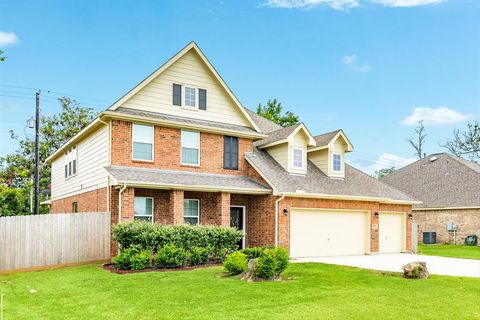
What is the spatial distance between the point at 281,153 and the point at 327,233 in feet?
13.8

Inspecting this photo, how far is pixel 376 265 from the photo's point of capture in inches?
653

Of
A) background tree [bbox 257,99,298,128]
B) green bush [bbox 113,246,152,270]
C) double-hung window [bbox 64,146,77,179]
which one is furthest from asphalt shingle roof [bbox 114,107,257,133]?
background tree [bbox 257,99,298,128]

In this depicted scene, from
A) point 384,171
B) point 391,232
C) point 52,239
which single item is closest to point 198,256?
point 52,239

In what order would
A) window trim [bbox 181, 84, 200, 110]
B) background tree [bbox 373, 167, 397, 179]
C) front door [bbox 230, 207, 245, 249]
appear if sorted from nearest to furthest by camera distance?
window trim [bbox 181, 84, 200, 110] < front door [bbox 230, 207, 245, 249] < background tree [bbox 373, 167, 397, 179]

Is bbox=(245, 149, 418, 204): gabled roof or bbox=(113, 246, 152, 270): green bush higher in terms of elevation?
bbox=(245, 149, 418, 204): gabled roof

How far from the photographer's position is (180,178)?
58.9ft

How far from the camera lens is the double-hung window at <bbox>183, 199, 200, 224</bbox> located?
60.8 ft

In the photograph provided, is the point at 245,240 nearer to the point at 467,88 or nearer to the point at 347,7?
the point at 347,7

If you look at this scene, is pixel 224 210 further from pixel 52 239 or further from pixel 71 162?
pixel 71 162

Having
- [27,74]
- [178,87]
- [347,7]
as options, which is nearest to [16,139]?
[27,74]

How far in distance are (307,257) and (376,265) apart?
3.59 m

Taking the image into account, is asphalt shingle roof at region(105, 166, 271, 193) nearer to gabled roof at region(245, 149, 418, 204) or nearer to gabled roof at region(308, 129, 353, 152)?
gabled roof at region(245, 149, 418, 204)

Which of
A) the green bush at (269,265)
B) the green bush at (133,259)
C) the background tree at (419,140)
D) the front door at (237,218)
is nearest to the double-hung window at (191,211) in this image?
the front door at (237,218)

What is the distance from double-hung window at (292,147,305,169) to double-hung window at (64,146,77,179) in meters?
10.4
